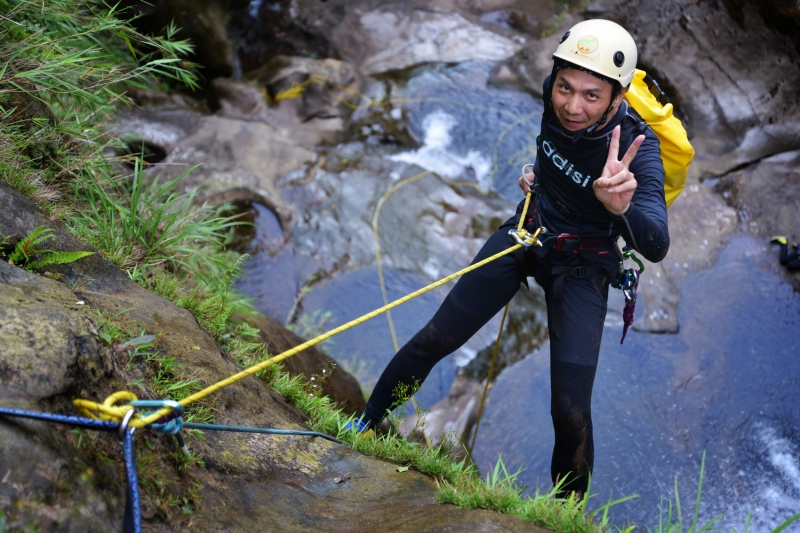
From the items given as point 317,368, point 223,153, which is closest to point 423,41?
point 223,153

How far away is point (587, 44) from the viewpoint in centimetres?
233

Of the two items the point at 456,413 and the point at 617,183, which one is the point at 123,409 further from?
the point at 456,413

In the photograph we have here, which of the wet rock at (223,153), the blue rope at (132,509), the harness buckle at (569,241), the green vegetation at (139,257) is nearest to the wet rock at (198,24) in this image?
the wet rock at (223,153)

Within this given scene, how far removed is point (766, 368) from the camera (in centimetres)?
418

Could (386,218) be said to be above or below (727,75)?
below

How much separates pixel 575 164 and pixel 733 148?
4664mm

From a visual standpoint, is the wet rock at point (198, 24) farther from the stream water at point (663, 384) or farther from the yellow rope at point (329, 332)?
the stream water at point (663, 384)

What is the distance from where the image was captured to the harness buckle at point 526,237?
2.59m

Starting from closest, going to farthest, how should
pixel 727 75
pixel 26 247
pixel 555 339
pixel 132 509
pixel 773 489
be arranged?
pixel 132 509
pixel 26 247
pixel 555 339
pixel 773 489
pixel 727 75

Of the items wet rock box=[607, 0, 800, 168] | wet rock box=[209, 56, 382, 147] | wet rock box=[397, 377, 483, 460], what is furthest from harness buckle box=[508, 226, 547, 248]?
wet rock box=[607, 0, 800, 168]

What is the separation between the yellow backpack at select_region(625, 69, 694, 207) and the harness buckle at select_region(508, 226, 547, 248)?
0.61 metres

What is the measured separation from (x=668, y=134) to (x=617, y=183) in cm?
58

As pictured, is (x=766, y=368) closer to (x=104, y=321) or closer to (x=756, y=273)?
(x=756, y=273)

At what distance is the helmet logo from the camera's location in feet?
7.60
